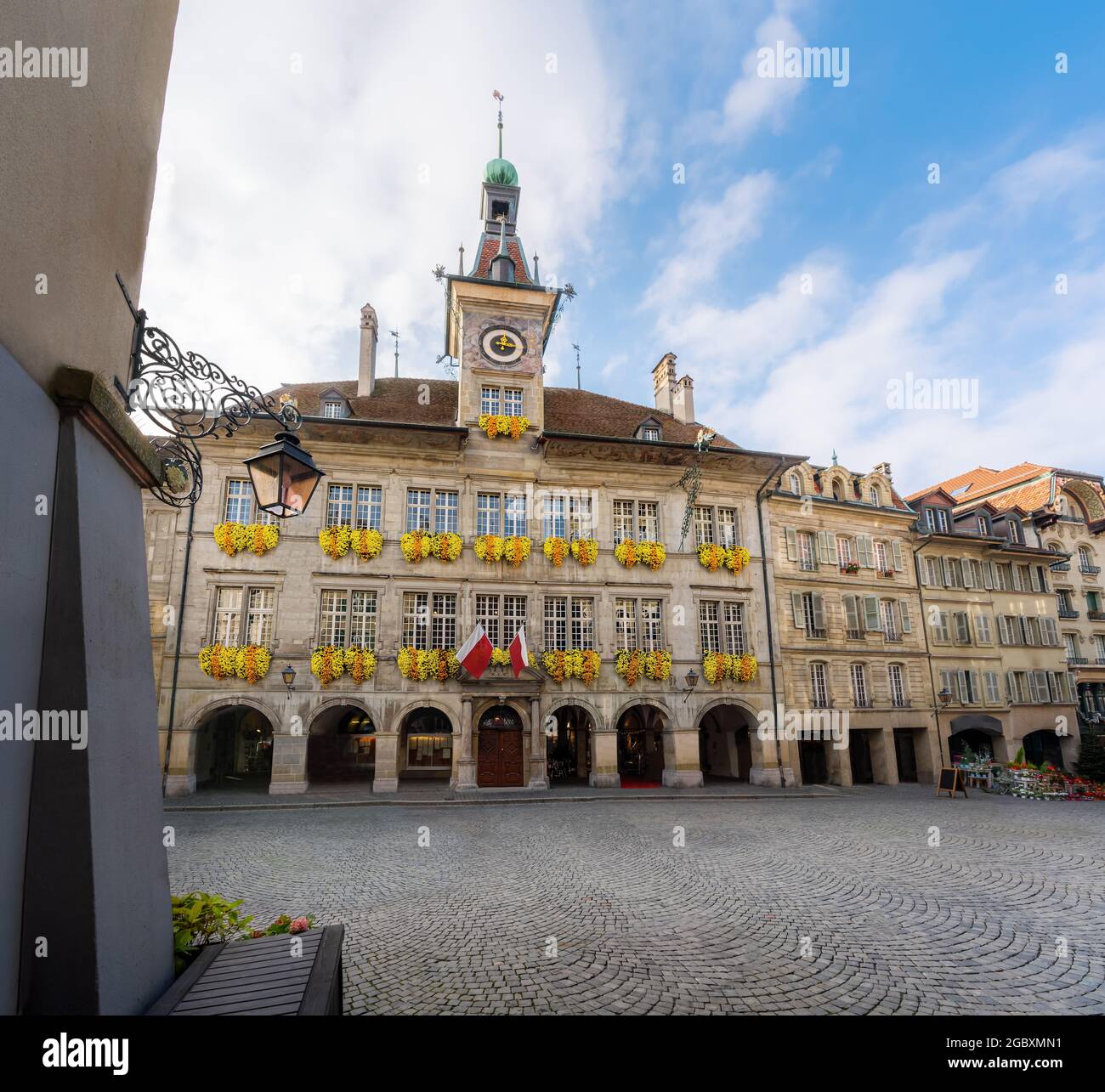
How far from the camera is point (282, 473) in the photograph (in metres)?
5.73

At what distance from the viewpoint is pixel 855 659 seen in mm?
25453

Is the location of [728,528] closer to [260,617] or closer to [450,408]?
[450,408]

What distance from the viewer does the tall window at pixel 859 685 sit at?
25.2m

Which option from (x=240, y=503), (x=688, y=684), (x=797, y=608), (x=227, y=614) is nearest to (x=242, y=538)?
(x=240, y=503)

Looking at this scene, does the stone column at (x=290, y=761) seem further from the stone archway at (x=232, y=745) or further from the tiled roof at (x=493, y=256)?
the tiled roof at (x=493, y=256)

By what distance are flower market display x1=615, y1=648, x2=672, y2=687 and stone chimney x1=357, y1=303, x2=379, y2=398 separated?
47.9 ft

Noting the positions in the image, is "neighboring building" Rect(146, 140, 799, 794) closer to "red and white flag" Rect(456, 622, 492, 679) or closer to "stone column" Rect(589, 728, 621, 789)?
"stone column" Rect(589, 728, 621, 789)

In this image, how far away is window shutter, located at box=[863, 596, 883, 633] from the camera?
26.1 m

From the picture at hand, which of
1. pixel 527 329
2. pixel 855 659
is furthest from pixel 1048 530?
pixel 527 329

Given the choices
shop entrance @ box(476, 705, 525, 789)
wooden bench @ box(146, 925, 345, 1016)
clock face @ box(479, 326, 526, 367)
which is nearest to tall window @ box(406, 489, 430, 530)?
clock face @ box(479, 326, 526, 367)

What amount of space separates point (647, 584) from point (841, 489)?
11.6 metres

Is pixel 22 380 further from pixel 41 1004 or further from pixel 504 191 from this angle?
pixel 504 191

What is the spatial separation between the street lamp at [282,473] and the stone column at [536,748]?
16.0 meters

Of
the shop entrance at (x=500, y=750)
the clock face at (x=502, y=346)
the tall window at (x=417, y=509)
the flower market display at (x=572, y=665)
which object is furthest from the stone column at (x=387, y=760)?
the clock face at (x=502, y=346)
